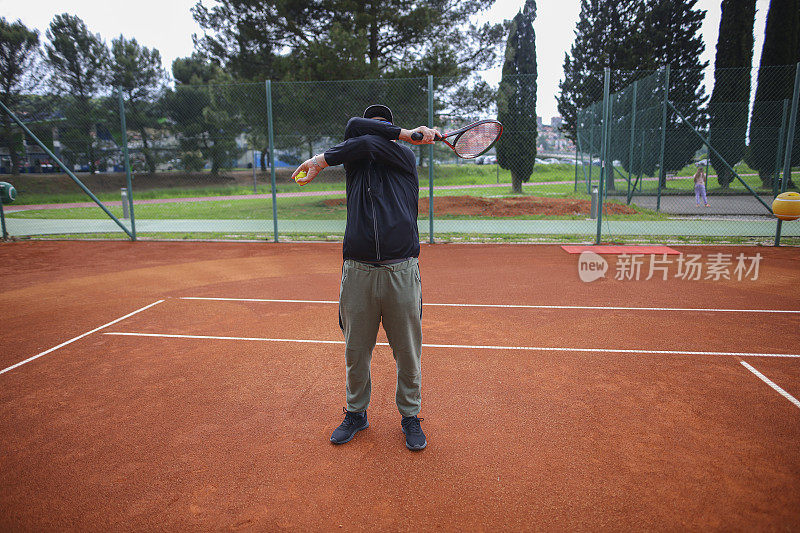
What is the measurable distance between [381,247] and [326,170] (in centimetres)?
1303

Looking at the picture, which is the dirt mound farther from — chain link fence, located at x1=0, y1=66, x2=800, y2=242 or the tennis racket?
the tennis racket

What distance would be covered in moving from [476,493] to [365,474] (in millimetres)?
668

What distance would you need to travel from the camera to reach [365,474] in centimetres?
293

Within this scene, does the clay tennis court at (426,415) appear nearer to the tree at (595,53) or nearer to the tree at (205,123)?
the tree at (205,123)

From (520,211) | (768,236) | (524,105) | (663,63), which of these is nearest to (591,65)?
(663,63)

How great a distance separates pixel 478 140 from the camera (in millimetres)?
3666

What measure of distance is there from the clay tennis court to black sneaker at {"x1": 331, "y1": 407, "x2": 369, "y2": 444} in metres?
0.06

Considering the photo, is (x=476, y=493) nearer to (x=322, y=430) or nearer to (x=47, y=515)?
(x=322, y=430)

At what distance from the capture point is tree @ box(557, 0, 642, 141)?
27.1 m

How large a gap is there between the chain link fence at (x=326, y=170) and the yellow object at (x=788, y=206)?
208 cm

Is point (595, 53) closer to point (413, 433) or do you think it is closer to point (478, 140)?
point (478, 140)

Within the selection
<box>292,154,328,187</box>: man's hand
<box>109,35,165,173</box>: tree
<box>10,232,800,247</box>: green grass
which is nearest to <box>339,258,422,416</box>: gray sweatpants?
<box>292,154,328,187</box>: man's hand

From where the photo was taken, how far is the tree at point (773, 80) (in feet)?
59.3

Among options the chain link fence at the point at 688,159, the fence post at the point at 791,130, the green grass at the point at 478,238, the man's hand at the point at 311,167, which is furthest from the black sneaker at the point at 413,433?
the fence post at the point at 791,130
